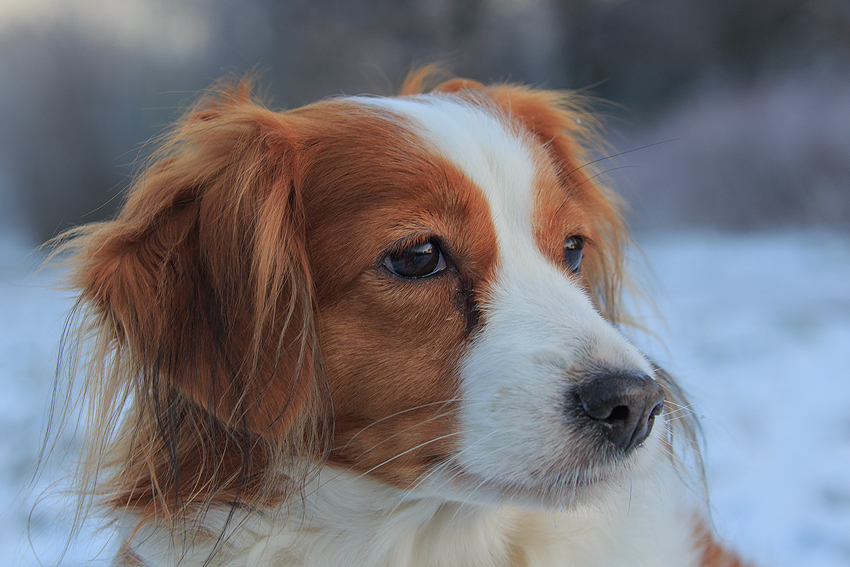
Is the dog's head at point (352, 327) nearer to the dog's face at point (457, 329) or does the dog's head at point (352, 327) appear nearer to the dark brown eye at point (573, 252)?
the dog's face at point (457, 329)

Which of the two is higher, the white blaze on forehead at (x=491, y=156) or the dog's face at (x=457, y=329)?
the white blaze on forehead at (x=491, y=156)

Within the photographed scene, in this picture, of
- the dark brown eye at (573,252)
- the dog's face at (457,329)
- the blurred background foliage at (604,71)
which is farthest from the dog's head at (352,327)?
the blurred background foliage at (604,71)

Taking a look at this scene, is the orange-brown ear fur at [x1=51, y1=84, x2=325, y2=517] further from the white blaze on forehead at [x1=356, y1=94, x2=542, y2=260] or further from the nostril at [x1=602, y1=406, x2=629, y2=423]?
the nostril at [x1=602, y1=406, x2=629, y2=423]

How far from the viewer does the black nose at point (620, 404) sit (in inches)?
39.6

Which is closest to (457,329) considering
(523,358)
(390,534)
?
(523,358)

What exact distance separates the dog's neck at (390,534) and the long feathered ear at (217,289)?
215mm

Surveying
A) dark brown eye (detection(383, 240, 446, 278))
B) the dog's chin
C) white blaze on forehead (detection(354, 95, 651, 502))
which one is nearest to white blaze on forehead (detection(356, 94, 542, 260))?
white blaze on forehead (detection(354, 95, 651, 502))

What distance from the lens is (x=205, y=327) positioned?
116cm

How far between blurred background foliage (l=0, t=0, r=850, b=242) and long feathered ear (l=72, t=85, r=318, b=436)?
273cm

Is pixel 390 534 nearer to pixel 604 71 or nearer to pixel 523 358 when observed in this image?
pixel 523 358

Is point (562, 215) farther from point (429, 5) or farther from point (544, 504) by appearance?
point (429, 5)

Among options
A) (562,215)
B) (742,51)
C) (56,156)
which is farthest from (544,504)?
(742,51)

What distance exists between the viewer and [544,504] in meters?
1.10

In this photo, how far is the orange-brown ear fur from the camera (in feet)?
3.74
